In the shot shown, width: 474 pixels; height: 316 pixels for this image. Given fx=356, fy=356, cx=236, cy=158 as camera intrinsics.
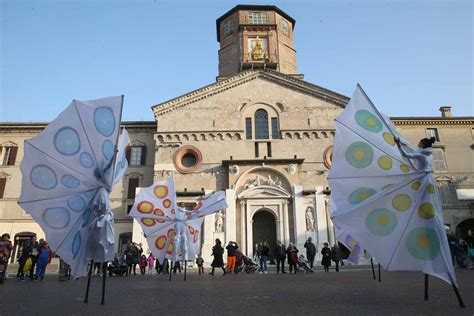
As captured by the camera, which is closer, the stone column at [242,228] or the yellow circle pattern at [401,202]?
the yellow circle pattern at [401,202]

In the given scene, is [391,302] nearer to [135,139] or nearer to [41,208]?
[41,208]

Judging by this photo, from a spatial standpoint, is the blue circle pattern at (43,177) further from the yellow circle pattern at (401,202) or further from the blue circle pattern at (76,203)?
the yellow circle pattern at (401,202)

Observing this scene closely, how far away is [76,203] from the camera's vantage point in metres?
6.74

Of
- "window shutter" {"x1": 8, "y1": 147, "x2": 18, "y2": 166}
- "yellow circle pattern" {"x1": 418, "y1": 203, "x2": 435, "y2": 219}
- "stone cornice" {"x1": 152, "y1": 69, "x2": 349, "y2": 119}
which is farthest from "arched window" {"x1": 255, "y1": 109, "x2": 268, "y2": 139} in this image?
"yellow circle pattern" {"x1": 418, "y1": 203, "x2": 435, "y2": 219}

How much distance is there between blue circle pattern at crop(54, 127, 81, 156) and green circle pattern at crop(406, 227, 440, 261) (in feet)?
20.5

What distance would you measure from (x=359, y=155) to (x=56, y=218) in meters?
5.88

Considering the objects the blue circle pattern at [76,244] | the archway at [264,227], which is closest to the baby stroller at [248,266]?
the archway at [264,227]

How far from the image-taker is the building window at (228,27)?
34906mm

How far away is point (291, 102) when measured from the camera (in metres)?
29.2

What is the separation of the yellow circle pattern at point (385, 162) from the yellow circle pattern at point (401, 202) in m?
0.58

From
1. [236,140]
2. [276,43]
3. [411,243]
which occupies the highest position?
[276,43]

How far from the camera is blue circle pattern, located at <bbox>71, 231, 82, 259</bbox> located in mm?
6586

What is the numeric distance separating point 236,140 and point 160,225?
51.8 feet

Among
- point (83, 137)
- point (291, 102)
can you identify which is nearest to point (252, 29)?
point (291, 102)
